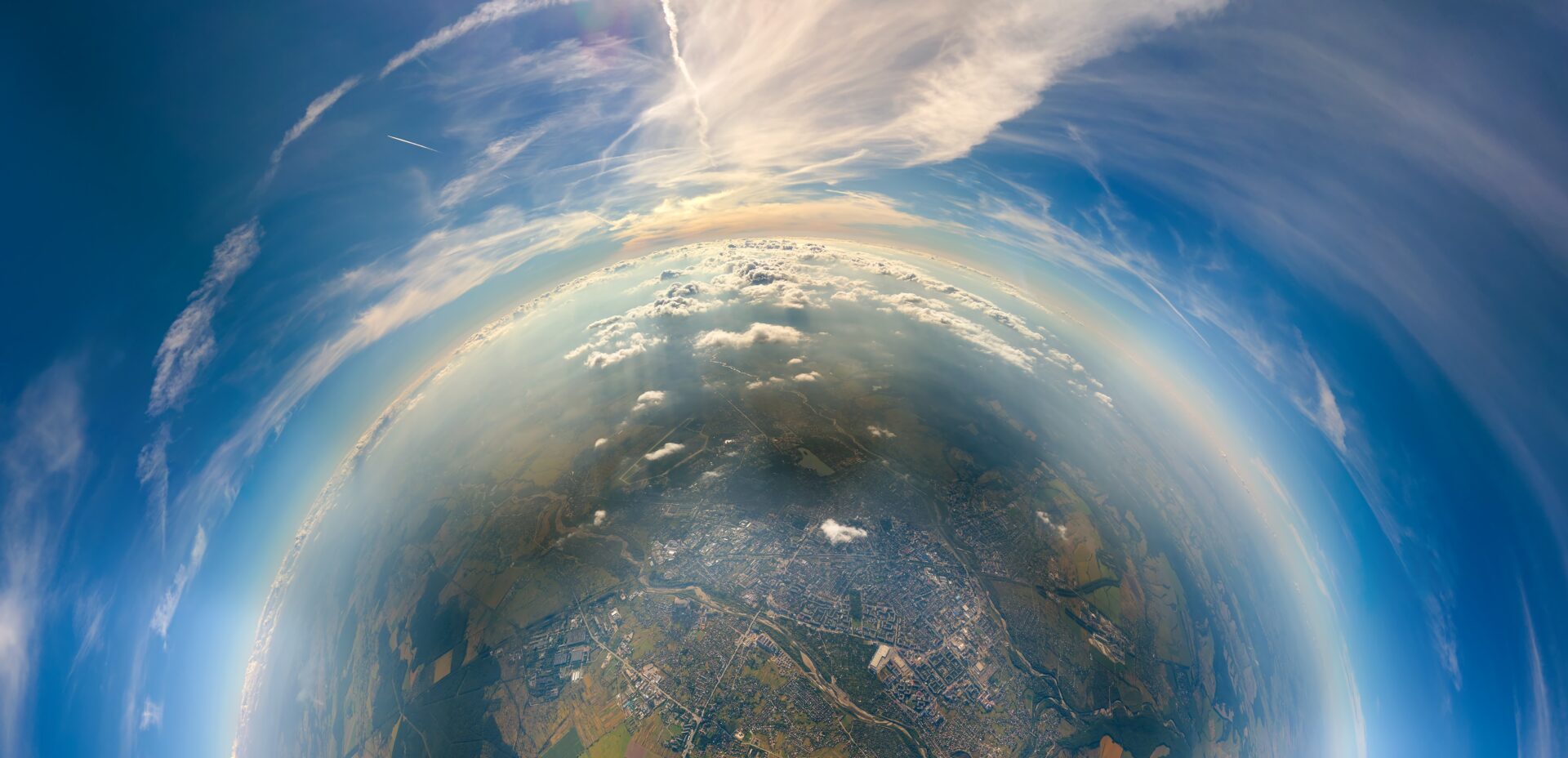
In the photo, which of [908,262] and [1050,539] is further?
[908,262]

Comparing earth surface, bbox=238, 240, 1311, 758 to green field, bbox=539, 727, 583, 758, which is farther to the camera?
earth surface, bbox=238, 240, 1311, 758

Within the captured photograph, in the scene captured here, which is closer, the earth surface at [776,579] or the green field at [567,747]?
the green field at [567,747]

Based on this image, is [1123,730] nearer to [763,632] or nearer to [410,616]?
[763,632]

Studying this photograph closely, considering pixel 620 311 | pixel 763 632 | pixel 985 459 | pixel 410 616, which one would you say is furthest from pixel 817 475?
pixel 620 311

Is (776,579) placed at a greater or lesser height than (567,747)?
greater

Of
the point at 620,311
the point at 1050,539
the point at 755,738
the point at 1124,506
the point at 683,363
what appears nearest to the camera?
the point at 755,738

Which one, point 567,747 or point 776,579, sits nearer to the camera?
point 567,747

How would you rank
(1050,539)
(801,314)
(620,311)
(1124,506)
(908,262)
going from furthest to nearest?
(908,262)
(620,311)
(801,314)
(1124,506)
(1050,539)

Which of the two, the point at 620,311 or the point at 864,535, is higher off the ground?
the point at 620,311
